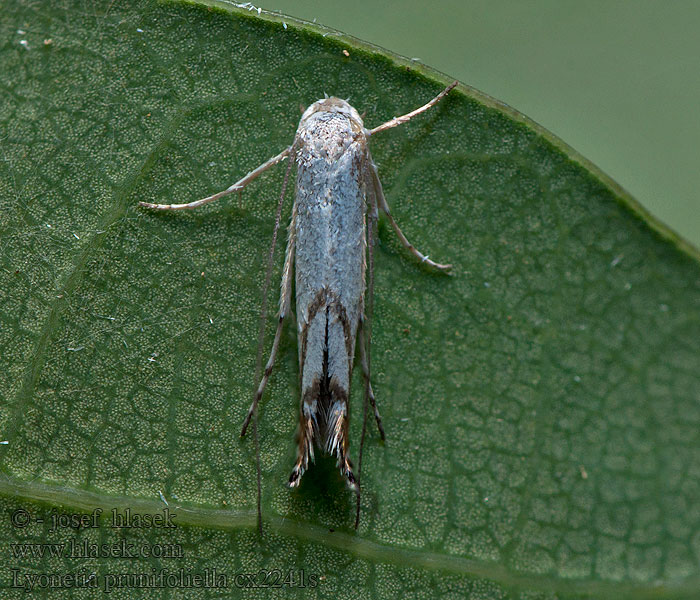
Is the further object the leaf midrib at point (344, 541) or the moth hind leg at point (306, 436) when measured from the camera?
the moth hind leg at point (306, 436)

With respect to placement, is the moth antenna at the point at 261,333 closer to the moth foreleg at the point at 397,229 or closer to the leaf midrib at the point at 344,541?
the leaf midrib at the point at 344,541

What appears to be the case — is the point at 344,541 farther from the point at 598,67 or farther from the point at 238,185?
the point at 598,67

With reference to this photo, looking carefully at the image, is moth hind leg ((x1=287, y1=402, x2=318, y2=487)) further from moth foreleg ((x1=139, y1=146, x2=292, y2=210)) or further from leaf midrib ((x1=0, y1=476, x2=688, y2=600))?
moth foreleg ((x1=139, y1=146, x2=292, y2=210))

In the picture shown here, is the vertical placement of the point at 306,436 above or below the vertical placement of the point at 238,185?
below

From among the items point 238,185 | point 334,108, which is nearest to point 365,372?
point 238,185

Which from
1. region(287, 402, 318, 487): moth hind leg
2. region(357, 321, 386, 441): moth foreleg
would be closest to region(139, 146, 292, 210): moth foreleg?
region(357, 321, 386, 441): moth foreleg

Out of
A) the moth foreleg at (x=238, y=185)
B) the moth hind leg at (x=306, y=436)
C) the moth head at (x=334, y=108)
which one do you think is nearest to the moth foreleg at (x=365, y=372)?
the moth hind leg at (x=306, y=436)
